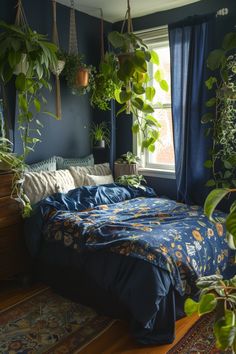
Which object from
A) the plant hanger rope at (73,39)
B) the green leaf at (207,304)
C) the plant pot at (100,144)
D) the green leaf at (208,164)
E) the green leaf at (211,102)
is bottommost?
the green leaf at (207,304)

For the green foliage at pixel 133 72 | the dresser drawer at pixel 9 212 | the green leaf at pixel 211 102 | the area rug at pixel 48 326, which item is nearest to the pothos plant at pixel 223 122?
the green leaf at pixel 211 102

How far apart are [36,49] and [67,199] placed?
4.01 ft

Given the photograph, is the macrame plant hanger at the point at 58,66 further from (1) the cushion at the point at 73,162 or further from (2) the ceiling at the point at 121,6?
(1) the cushion at the point at 73,162

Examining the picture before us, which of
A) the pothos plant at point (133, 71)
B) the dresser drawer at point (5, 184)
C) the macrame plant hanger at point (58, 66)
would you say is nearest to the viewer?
the pothos plant at point (133, 71)

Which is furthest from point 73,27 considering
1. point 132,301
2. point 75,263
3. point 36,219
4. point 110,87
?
point 132,301

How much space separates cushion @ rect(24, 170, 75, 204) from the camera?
2821mm

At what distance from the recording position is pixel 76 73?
323 cm

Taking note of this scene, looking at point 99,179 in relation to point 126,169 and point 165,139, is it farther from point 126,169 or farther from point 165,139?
point 165,139

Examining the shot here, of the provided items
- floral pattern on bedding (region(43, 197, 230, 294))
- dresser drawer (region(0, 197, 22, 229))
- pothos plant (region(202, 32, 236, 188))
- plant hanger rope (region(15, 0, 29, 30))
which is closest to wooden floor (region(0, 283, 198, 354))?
floral pattern on bedding (region(43, 197, 230, 294))

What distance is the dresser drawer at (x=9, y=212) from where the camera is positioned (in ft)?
8.24

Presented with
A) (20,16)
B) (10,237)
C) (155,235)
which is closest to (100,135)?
(20,16)

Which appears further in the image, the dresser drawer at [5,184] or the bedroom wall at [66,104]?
the bedroom wall at [66,104]

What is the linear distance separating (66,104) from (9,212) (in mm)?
1439

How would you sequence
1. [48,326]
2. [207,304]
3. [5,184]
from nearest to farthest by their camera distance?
[207,304], [48,326], [5,184]
